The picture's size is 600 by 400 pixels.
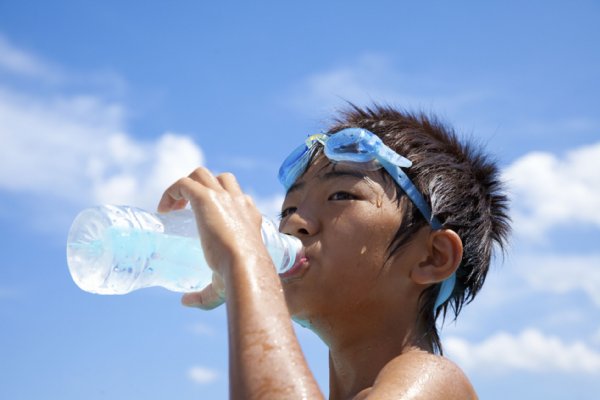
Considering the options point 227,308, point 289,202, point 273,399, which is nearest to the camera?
point 273,399

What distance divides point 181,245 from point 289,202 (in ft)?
2.74

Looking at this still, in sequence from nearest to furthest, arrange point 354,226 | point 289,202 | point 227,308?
point 227,308
point 354,226
point 289,202

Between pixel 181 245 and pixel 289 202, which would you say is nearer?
pixel 181 245

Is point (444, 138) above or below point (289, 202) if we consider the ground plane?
above

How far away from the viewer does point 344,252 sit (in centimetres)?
472

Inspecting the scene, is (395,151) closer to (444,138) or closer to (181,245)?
(444,138)

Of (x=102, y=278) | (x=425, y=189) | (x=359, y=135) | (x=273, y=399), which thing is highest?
(x=359, y=135)

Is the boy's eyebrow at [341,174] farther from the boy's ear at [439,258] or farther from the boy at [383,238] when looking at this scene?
the boy's ear at [439,258]

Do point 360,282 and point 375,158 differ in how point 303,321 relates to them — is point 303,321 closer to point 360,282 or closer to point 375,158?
point 360,282

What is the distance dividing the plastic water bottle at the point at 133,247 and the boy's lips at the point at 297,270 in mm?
26

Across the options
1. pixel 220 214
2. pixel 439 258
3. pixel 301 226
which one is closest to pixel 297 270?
pixel 301 226

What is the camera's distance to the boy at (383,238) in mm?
4254

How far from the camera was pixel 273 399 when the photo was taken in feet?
9.95

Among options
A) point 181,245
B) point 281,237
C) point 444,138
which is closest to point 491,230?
Answer: point 444,138
